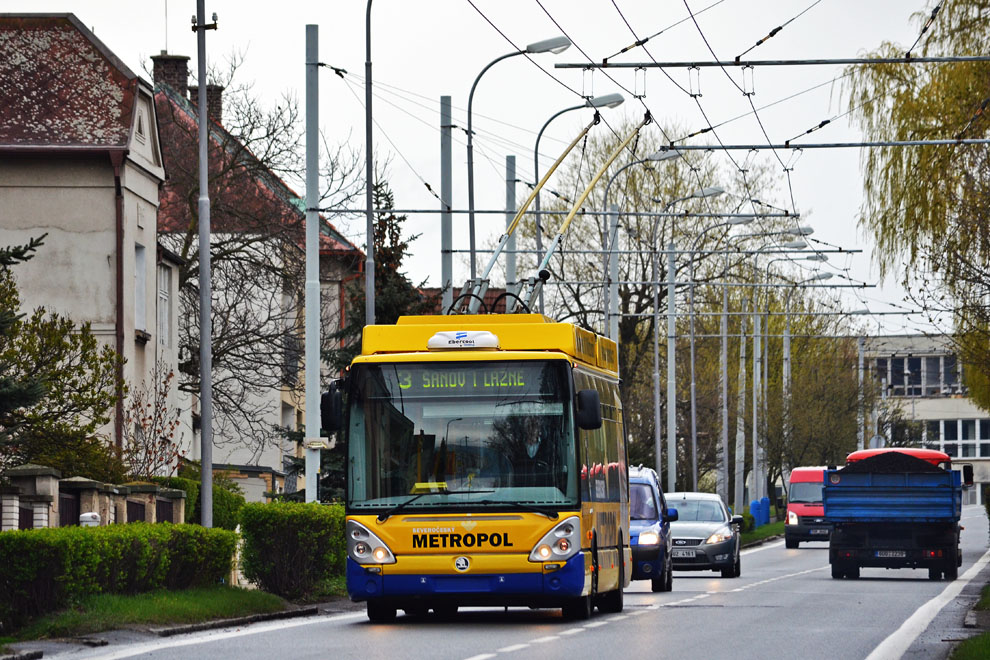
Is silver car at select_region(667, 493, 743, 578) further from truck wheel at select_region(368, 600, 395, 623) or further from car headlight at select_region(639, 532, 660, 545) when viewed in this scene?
truck wheel at select_region(368, 600, 395, 623)

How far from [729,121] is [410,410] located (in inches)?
469

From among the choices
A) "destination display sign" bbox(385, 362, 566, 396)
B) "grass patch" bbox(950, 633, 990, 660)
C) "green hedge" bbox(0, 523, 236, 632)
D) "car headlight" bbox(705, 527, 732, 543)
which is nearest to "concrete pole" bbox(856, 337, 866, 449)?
"car headlight" bbox(705, 527, 732, 543)

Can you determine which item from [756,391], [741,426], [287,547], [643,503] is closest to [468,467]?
[287,547]

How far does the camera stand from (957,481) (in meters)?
35.3

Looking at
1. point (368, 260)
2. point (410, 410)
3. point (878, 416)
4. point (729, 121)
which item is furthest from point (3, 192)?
point (878, 416)

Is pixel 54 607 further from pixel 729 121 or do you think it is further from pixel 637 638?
pixel 729 121

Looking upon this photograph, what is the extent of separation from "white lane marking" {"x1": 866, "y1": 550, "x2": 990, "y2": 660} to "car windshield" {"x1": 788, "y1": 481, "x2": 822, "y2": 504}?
2299cm

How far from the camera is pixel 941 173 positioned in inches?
1309

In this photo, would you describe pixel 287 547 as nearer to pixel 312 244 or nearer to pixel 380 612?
pixel 380 612

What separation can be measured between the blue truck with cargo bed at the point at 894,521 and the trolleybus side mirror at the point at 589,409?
16.7m

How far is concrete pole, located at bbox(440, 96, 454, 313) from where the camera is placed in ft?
113

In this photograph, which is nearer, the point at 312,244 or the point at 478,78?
the point at 312,244

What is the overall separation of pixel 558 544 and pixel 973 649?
4.79 m

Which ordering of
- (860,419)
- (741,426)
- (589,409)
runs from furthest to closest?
(860,419), (741,426), (589,409)
